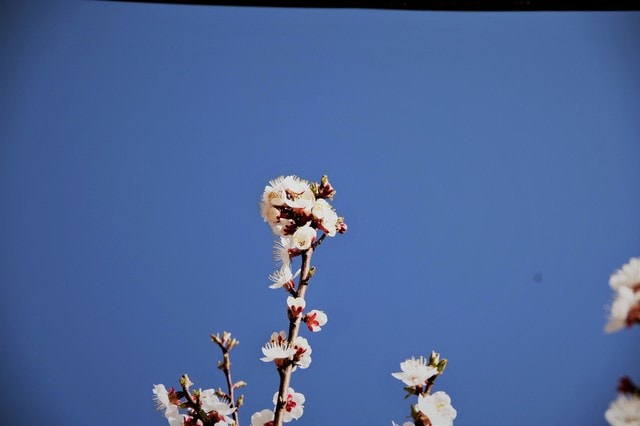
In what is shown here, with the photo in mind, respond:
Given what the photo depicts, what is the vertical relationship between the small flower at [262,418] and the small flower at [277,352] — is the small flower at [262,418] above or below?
below

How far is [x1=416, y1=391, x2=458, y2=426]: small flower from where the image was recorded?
1383 millimetres

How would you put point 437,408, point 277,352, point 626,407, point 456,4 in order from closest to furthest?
point 626,407 → point 437,408 → point 277,352 → point 456,4

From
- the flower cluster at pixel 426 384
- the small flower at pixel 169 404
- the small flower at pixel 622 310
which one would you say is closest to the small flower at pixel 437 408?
the flower cluster at pixel 426 384

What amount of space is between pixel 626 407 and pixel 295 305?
1068mm

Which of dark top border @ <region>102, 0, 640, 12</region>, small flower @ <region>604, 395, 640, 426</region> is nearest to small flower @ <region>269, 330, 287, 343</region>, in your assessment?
small flower @ <region>604, 395, 640, 426</region>

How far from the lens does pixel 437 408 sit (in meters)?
1.48

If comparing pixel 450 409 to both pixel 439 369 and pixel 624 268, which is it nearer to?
pixel 439 369

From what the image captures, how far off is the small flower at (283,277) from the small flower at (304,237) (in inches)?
4.6

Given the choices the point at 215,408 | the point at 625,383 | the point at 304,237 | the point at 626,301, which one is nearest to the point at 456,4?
the point at 304,237

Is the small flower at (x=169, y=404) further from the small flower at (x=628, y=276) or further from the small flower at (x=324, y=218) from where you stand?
the small flower at (x=628, y=276)

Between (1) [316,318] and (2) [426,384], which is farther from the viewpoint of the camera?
(1) [316,318]

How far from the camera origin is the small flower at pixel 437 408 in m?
1.38

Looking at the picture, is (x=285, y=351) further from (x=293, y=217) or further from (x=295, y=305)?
(x=293, y=217)

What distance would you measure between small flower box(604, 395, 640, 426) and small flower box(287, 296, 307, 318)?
102 cm
